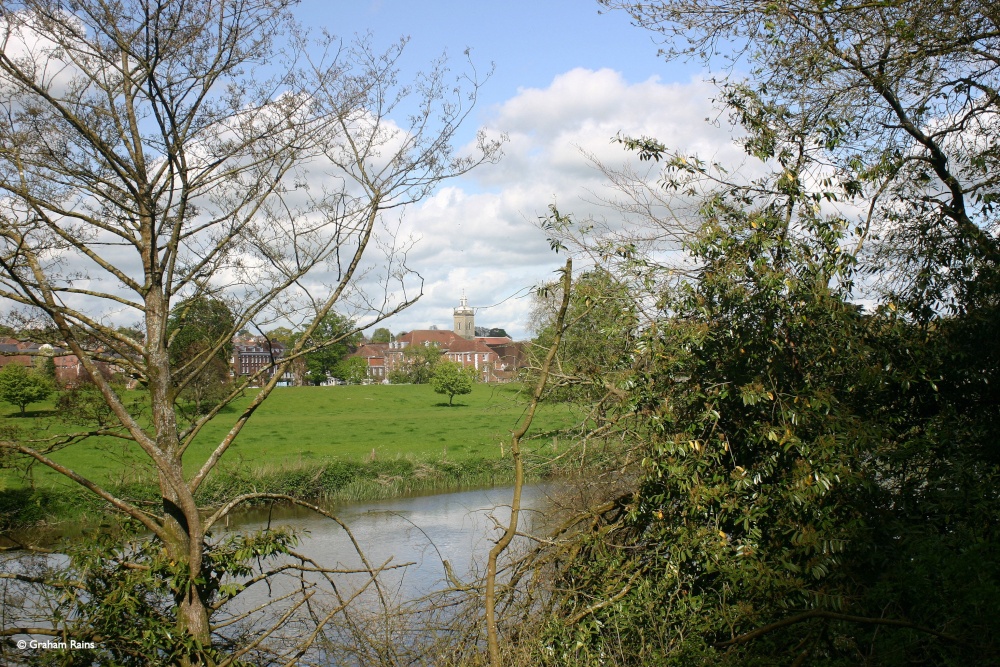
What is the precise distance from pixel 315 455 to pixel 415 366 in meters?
41.0

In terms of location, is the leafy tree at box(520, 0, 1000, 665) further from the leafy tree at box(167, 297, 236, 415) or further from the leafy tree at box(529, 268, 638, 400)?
the leafy tree at box(167, 297, 236, 415)

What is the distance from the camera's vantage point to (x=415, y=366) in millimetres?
62219

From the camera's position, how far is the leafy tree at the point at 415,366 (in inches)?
2425

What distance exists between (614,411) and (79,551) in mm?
3932

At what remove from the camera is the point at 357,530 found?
13500 millimetres

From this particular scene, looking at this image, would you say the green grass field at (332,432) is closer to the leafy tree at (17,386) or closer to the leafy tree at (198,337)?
the leafy tree at (17,386)

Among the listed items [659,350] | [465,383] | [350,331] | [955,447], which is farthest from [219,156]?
[465,383]

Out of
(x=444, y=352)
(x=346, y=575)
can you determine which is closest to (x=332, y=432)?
(x=346, y=575)

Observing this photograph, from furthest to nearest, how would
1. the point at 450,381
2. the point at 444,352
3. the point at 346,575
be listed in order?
1. the point at 444,352
2. the point at 450,381
3. the point at 346,575

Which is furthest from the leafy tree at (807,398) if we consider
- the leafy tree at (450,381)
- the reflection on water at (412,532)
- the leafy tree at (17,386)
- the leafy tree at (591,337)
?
the leafy tree at (450,381)

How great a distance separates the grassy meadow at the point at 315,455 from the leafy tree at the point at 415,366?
22.5m

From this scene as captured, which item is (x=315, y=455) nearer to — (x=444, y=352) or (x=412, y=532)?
(x=412, y=532)

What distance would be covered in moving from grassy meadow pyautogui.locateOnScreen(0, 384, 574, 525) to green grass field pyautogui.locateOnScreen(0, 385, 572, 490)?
0.04m

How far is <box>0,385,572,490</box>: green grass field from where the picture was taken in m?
8.84
